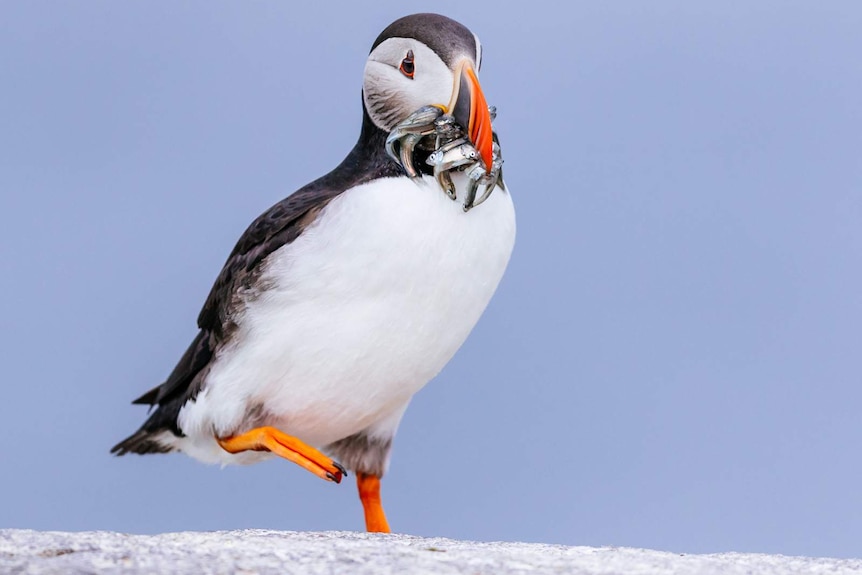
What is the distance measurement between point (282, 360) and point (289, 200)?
2.26ft

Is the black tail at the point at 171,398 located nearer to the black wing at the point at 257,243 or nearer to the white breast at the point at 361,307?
the black wing at the point at 257,243

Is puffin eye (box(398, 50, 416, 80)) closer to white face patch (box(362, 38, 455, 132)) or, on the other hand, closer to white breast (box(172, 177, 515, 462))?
white face patch (box(362, 38, 455, 132))

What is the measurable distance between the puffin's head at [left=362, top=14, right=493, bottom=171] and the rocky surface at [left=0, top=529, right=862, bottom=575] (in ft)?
5.35

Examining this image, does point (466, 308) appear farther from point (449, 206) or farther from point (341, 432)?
point (341, 432)

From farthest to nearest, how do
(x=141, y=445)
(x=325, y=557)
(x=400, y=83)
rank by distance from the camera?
(x=141, y=445) → (x=400, y=83) → (x=325, y=557)

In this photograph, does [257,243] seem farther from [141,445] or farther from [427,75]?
[141,445]

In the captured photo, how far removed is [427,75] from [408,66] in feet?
0.38

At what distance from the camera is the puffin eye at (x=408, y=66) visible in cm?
468

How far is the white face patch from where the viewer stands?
4598 mm

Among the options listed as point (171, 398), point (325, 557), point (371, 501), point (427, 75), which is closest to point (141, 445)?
point (171, 398)

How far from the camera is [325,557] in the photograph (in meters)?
3.30

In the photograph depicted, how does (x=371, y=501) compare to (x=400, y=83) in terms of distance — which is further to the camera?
(x=371, y=501)

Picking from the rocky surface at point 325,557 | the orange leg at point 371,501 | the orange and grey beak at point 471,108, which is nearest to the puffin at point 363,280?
the orange and grey beak at point 471,108

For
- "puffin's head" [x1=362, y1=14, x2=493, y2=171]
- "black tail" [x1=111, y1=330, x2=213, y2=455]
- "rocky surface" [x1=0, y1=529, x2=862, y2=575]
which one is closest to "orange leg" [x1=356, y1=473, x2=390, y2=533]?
"black tail" [x1=111, y1=330, x2=213, y2=455]
